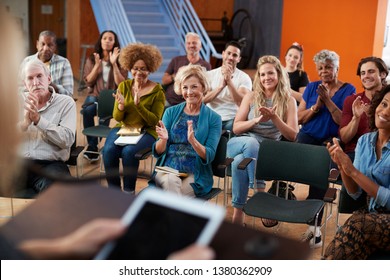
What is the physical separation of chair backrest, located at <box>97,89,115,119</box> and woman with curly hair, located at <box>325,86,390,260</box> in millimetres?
2852

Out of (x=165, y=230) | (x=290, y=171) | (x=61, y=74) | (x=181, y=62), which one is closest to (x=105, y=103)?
(x=61, y=74)

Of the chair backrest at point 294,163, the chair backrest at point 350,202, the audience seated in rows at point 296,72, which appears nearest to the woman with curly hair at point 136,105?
the chair backrest at point 294,163

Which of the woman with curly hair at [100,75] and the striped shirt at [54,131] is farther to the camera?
the woman with curly hair at [100,75]

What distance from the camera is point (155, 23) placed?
33.1 ft

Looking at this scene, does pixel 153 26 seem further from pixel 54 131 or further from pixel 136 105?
pixel 54 131

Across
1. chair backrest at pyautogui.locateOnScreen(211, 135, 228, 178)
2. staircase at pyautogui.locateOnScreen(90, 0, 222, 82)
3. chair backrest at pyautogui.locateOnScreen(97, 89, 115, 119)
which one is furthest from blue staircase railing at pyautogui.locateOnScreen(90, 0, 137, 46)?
chair backrest at pyautogui.locateOnScreen(211, 135, 228, 178)

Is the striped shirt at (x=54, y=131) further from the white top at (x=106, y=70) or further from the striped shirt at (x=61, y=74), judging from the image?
the white top at (x=106, y=70)

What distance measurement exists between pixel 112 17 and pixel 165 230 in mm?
8434

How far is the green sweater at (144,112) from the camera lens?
471cm

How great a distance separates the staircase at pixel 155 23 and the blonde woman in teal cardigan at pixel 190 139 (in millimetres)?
4908

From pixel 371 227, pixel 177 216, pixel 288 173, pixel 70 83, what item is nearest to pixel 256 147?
pixel 288 173

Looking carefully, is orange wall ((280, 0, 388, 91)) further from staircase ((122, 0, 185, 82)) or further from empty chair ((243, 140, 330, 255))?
empty chair ((243, 140, 330, 255))

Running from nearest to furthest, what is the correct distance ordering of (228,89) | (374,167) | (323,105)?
(374,167)
(323,105)
(228,89)

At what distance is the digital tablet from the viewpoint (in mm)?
859
